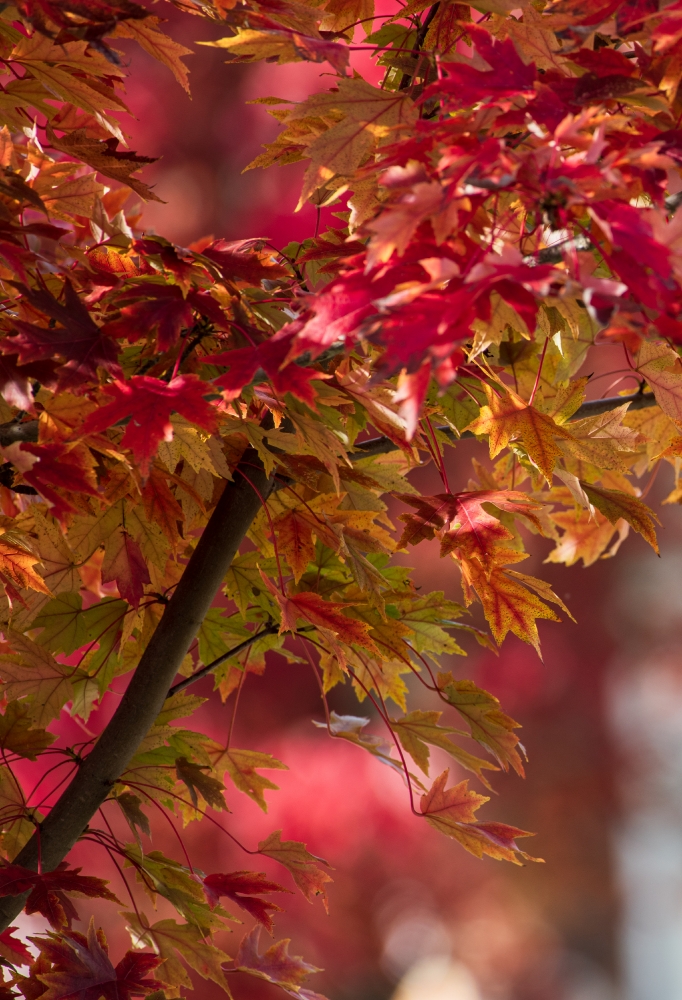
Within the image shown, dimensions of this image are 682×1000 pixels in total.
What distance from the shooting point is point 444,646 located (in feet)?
1.95

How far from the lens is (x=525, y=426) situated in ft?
1.48

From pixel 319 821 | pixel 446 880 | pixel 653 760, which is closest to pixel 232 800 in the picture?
pixel 319 821

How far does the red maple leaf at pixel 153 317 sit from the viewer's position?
1.24ft

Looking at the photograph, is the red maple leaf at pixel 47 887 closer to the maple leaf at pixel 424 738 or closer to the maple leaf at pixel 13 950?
the maple leaf at pixel 13 950

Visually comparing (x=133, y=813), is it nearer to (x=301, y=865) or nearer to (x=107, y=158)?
(x=301, y=865)

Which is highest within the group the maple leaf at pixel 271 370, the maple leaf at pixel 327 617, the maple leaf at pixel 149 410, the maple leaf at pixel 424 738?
the maple leaf at pixel 271 370

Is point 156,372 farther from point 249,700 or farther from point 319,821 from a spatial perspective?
point 249,700

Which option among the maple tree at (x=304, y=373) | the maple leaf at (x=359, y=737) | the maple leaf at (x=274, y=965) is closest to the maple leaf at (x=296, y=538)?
the maple tree at (x=304, y=373)

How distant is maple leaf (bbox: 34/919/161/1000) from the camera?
1.52ft

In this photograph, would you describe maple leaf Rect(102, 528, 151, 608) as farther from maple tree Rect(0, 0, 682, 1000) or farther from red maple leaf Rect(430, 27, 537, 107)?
red maple leaf Rect(430, 27, 537, 107)

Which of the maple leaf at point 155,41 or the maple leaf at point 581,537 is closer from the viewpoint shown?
the maple leaf at point 155,41

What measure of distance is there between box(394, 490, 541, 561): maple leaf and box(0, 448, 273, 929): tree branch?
0.10 metres

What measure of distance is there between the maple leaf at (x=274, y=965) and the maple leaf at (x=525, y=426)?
1.11 ft

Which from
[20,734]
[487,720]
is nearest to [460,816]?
[487,720]
